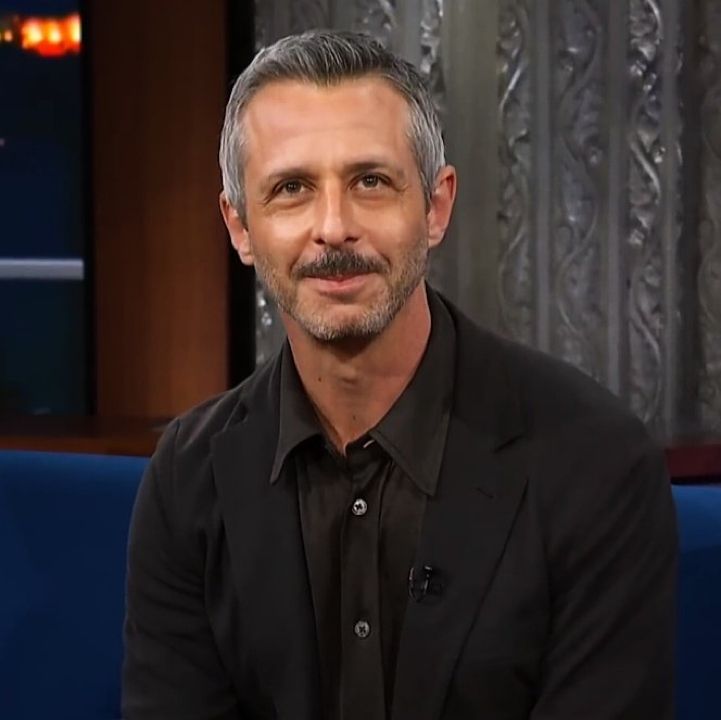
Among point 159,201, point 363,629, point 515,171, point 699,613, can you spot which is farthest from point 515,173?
point 363,629

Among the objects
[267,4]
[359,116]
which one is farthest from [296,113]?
[267,4]

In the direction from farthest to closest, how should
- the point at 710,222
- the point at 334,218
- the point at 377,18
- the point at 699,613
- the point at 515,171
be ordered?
the point at 377,18 < the point at 515,171 < the point at 710,222 < the point at 699,613 < the point at 334,218

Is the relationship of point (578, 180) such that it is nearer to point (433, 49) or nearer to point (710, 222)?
point (710, 222)

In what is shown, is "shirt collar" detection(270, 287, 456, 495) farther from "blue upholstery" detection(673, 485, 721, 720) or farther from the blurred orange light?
the blurred orange light

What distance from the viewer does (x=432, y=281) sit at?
8.24 ft

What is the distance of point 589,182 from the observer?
2383 mm

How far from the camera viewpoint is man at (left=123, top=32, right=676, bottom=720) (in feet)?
3.86

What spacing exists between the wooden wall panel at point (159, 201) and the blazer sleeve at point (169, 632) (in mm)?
1420

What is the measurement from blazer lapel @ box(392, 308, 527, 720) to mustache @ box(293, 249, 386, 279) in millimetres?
189

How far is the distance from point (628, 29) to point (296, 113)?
1.31 m

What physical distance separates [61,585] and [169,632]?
1.88 feet

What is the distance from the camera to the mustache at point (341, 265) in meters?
1.16

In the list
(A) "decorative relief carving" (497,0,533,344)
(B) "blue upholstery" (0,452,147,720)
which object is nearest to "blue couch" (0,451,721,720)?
(B) "blue upholstery" (0,452,147,720)

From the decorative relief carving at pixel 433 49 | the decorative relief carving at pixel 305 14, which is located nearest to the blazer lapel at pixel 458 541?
the decorative relief carving at pixel 433 49
